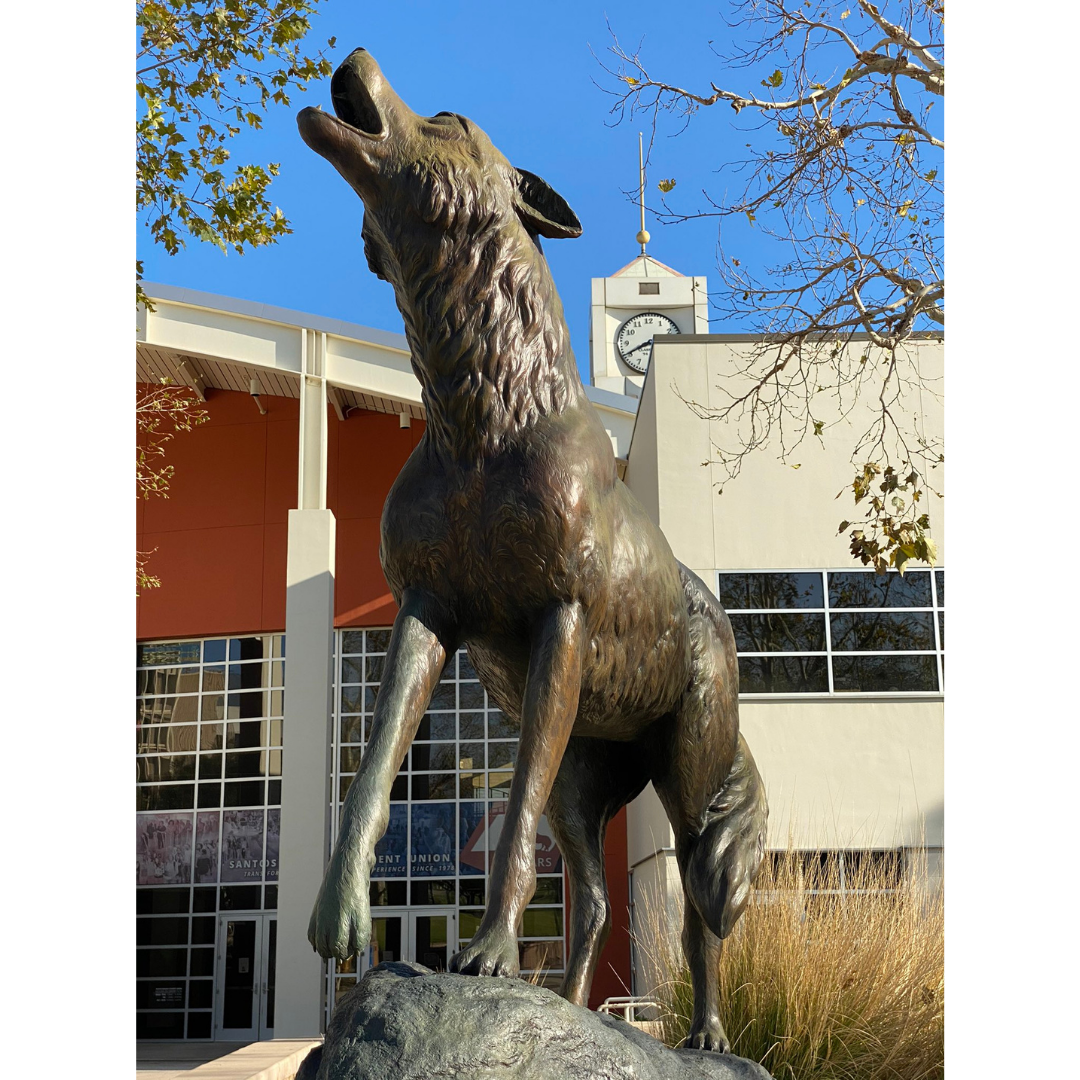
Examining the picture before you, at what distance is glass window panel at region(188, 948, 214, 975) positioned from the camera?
18312mm

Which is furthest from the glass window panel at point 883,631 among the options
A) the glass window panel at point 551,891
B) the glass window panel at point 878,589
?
the glass window panel at point 551,891

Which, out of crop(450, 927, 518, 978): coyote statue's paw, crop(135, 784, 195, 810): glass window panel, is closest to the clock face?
crop(135, 784, 195, 810): glass window panel

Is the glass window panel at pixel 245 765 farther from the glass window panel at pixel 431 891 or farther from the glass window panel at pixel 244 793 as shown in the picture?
the glass window panel at pixel 431 891

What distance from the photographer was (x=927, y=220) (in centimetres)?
676

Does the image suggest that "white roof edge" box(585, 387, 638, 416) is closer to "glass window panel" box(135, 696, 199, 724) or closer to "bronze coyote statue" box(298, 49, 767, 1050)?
"glass window panel" box(135, 696, 199, 724)

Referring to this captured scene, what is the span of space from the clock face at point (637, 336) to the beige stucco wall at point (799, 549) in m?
20.8

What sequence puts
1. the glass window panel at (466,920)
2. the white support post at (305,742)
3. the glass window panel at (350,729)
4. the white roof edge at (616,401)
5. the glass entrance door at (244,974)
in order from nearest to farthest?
the white support post at (305,742)
the white roof edge at (616,401)
the glass window panel at (466,920)
the glass entrance door at (244,974)
the glass window panel at (350,729)

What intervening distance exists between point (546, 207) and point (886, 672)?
40.2ft

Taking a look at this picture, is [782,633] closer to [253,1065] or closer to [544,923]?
[544,923]

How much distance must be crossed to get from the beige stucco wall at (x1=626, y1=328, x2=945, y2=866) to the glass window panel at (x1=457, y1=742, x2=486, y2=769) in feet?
10.6

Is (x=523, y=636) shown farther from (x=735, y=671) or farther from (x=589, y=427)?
(x=735, y=671)

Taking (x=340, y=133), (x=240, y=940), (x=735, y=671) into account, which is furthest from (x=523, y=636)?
(x=240, y=940)

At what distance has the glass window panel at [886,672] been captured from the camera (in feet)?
45.5

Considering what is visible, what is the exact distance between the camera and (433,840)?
17500 mm
